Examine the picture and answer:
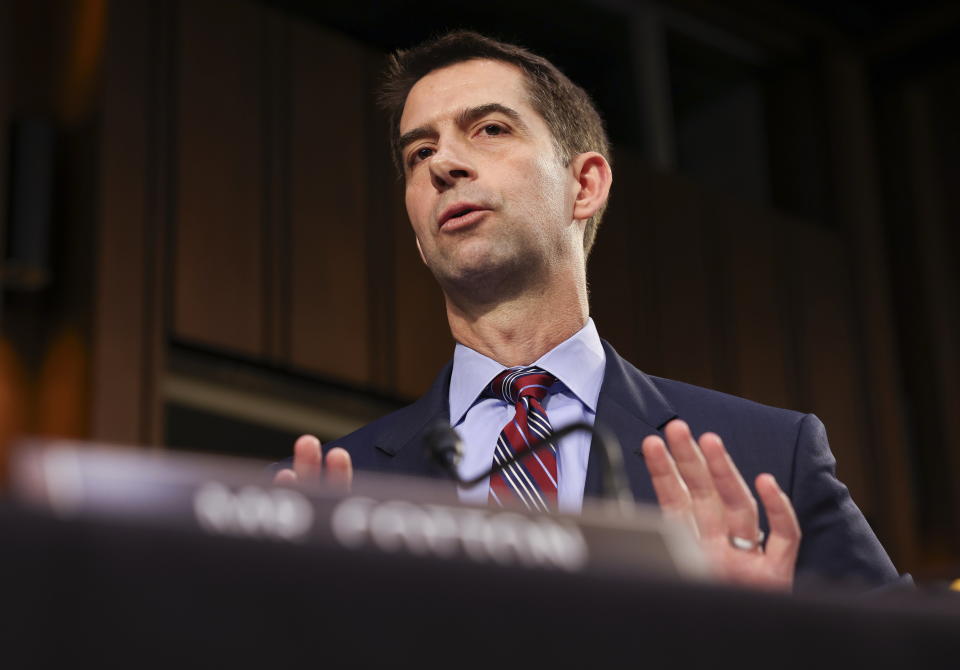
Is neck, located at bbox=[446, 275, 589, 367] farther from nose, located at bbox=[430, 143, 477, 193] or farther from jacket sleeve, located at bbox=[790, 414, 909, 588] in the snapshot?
jacket sleeve, located at bbox=[790, 414, 909, 588]

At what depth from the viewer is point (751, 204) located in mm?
6023

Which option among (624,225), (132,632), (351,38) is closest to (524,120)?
(132,632)

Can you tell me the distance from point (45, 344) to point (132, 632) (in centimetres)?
352

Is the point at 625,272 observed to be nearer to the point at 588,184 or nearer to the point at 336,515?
the point at 588,184

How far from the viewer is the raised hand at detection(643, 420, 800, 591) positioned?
1.21 meters

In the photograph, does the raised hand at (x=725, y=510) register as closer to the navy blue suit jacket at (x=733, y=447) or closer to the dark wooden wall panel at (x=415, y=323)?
the navy blue suit jacket at (x=733, y=447)

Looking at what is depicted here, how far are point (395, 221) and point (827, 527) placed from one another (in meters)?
3.22

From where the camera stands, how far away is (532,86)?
2.15 metres

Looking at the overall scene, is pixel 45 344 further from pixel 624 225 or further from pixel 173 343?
pixel 624 225

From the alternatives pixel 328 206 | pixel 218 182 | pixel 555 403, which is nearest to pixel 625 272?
pixel 328 206

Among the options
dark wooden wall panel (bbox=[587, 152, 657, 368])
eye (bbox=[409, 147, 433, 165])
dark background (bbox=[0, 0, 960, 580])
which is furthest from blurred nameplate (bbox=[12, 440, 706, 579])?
dark wooden wall panel (bbox=[587, 152, 657, 368])

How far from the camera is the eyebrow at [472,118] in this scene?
2.06 meters

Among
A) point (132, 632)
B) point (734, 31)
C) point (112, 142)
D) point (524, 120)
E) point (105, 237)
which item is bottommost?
point (132, 632)

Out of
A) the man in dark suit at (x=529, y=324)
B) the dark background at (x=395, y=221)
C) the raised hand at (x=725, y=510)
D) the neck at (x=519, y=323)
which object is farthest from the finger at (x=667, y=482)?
the dark background at (x=395, y=221)
